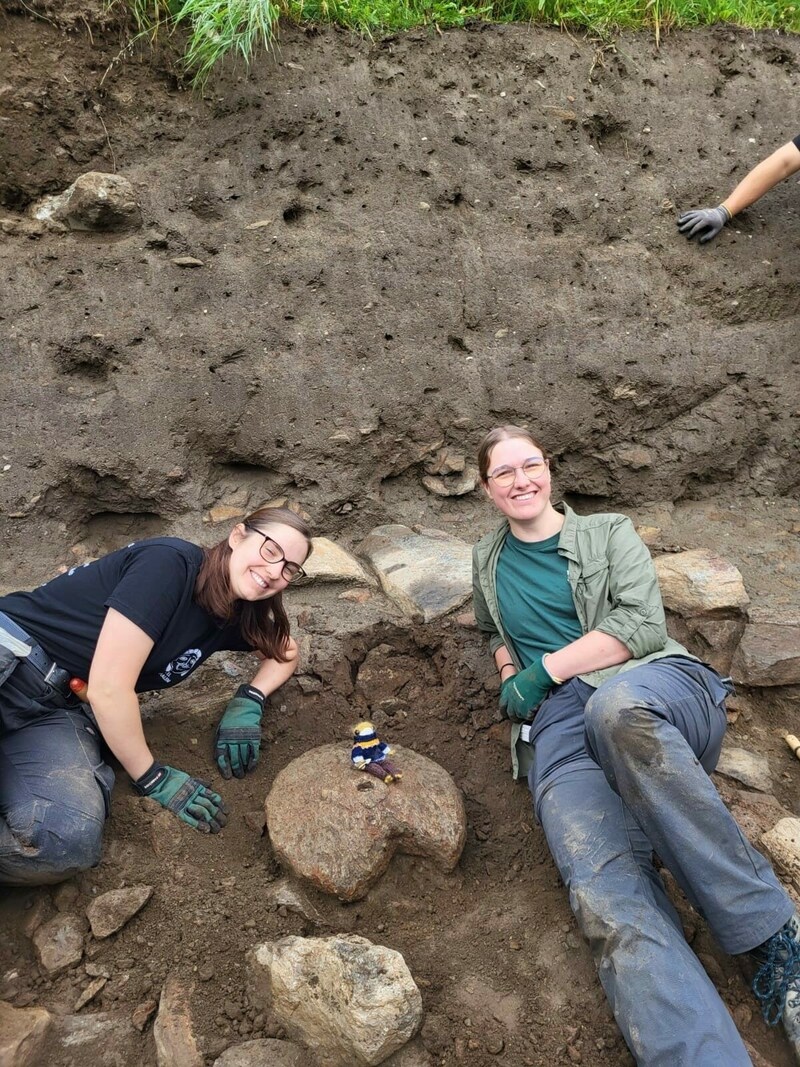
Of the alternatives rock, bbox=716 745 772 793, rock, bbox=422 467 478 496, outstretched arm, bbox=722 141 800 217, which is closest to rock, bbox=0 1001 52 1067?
rock, bbox=716 745 772 793

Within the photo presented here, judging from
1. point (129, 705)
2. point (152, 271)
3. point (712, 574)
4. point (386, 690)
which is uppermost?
point (152, 271)

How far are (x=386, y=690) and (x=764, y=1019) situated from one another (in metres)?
1.79

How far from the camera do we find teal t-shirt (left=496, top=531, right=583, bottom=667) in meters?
2.92

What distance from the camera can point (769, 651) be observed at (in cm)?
364

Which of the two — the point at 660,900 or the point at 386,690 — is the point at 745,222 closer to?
the point at 386,690

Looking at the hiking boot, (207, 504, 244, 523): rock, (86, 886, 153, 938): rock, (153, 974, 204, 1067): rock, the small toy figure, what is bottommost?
(207, 504, 244, 523): rock

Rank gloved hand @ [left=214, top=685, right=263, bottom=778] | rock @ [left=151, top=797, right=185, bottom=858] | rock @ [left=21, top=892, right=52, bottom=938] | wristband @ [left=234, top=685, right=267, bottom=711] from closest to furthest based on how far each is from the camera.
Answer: rock @ [left=21, top=892, right=52, bottom=938]
rock @ [left=151, top=797, right=185, bottom=858]
gloved hand @ [left=214, top=685, right=263, bottom=778]
wristband @ [left=234, top=685, right=267, bottom=711]

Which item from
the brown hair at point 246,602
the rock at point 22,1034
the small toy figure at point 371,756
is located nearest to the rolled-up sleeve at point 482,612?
the small toy figure at point 371,756

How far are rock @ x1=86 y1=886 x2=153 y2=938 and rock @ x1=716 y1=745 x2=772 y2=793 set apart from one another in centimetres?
207

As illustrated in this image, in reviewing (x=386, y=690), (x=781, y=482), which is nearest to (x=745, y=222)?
(x=781, y=482)

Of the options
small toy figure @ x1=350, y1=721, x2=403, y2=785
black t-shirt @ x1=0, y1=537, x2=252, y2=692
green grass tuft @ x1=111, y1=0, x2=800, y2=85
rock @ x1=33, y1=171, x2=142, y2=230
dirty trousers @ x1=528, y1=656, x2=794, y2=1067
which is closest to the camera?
dirty trousers @ x1=528, y1=656, x2=794, y2=1067

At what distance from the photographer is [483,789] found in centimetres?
317

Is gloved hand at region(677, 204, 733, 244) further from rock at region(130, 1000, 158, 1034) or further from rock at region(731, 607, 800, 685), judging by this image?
rock at region(130, 1000, 158, 1034)

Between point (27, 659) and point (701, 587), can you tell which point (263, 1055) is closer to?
point (27, 659)
